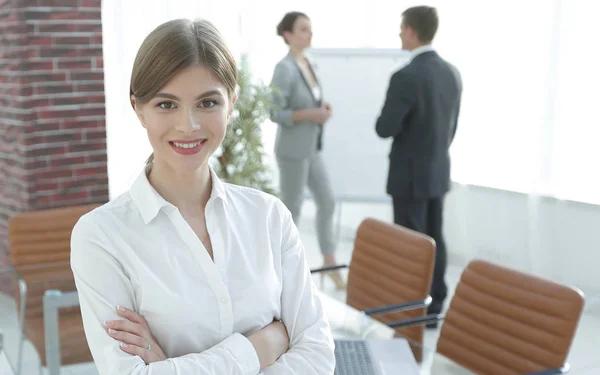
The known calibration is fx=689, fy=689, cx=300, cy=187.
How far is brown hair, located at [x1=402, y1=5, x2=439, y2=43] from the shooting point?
376cm

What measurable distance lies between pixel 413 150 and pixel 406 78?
415 millimetres

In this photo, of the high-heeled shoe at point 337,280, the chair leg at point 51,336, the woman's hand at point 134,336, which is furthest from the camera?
the high-heeled shoe at point 337,280

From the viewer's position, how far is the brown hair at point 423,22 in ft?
12.3

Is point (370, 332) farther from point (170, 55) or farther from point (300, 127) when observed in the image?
point (300, 127)

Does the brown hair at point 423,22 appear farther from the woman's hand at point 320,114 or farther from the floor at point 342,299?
the floor at point 342,299

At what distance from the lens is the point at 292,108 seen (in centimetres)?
445

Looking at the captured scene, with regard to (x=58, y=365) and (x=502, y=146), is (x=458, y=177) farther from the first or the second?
(x=58, y=365)

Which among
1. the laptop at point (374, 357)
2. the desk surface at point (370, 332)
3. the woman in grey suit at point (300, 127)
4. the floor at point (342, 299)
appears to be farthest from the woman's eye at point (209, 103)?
the woman in grey suit at point (300, 127)

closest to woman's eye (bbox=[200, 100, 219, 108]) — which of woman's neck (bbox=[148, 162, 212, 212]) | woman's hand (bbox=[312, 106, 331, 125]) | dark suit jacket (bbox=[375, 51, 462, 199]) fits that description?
woman's neck (bbox=[148, 162, 212, 212])

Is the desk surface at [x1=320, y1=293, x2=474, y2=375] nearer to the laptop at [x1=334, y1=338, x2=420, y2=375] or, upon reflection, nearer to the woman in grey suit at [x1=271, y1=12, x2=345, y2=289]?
the laptop at [x1=334, y1=338, x2=420, y2=375]

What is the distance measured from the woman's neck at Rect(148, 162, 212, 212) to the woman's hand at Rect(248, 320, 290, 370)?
30 centimetres

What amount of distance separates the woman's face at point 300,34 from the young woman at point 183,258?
9.99ft

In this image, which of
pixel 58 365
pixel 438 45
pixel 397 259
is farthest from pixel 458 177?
pixel 58 365

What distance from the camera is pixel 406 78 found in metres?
3.67
